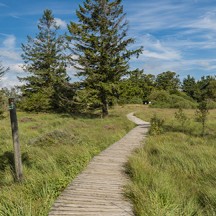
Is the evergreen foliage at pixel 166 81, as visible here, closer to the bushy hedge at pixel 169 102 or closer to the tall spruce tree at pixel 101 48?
the bushy hedge at pixel 169 102

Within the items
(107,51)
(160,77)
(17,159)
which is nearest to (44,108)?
(107,51)

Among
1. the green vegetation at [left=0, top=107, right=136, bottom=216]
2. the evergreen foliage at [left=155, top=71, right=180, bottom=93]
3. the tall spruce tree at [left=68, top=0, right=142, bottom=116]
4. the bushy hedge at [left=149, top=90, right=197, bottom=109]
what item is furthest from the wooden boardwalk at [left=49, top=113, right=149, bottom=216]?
the evergreen foliage at [left=155, top=71, right=180, bottom=93]

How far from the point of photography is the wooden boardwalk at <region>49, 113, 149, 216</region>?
154 inches

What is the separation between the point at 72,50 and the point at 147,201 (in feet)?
64.5

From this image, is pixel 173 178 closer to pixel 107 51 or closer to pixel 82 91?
pixel 82 91

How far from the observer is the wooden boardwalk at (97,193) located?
154 inches

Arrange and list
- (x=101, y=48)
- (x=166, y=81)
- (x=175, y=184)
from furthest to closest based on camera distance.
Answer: (x=166, y=81)
(x=101, y=48)
(x=175, y=184)

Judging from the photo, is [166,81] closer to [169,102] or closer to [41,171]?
[169,102]

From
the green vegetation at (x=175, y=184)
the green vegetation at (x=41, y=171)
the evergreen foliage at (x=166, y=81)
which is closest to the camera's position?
the green vegetation at (x=175, y=184)

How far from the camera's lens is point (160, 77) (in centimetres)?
7169

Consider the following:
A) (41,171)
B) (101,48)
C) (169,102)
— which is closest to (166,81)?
(169,102)

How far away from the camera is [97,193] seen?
4.63 m

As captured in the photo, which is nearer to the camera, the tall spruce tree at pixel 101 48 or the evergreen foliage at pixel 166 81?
the tall spruce tree at pixel 101 48


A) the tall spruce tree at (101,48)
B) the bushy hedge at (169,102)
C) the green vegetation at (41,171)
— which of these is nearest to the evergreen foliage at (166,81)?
the bushy hedge at (169,102)
